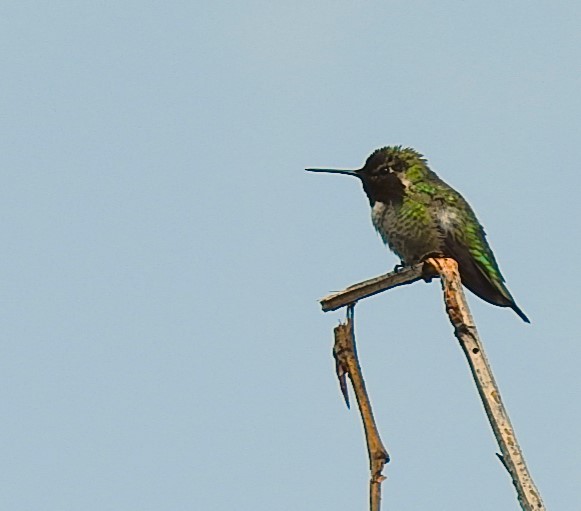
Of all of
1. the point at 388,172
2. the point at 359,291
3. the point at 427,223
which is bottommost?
the point at 359,291

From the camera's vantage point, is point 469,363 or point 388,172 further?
point 388,172

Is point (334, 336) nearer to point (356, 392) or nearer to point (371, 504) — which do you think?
point (356, 392)

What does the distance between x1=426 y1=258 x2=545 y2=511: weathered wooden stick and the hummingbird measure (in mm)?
4457

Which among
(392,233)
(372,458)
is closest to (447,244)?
(392,233)

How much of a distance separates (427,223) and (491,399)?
18.2 feet

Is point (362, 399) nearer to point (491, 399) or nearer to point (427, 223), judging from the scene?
point (491, 399)

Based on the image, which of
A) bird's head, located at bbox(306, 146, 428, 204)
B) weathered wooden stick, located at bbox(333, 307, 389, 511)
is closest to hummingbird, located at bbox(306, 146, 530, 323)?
bird's head, located at bbox(306, 146, 428, 204)

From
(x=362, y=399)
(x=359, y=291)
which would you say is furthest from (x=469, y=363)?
(x=359, y=291)

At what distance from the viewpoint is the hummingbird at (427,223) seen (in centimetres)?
918

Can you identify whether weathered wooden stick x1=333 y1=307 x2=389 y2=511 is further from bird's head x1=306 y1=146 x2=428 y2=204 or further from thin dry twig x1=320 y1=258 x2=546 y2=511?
bird's head x1=306 y1=146 x2=428 y2=204

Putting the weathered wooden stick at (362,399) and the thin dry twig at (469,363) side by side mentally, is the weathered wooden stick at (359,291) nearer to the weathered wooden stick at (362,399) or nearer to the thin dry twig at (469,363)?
the thin dry twig at (469,363)

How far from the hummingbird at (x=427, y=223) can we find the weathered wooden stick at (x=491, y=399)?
14.6ft

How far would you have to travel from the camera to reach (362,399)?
3852 millimetres

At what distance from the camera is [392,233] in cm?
937
